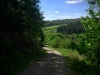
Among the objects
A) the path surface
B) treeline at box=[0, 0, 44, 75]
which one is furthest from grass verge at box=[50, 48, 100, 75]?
treeline at box=[0, 0, 44, 75]

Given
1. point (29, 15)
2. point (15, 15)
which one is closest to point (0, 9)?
point (15, 15)

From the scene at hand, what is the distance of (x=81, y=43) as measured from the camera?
67.9 ft

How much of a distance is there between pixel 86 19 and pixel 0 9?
1044cm

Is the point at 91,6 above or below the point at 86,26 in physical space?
above

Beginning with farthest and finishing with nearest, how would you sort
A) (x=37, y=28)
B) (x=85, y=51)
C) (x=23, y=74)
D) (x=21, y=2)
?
(x=37, y=28) < (x=21, y=2) < (x=85, y=51) < (x=23, y=74)

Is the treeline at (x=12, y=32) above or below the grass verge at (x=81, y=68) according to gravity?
above

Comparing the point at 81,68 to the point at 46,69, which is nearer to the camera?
the point at 46,69

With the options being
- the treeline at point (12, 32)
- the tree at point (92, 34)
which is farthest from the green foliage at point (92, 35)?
the treeline at point (12, 32)

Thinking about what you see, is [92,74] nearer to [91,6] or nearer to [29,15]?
[91,6]

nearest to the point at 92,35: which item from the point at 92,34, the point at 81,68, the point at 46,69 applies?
the point at 92,34

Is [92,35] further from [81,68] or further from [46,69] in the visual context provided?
[46,69]

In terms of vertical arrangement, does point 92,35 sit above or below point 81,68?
above

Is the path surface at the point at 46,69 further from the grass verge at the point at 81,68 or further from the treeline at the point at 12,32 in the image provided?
the treeline at the point at 12,32

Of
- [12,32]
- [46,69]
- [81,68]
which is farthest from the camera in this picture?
[12,32]
